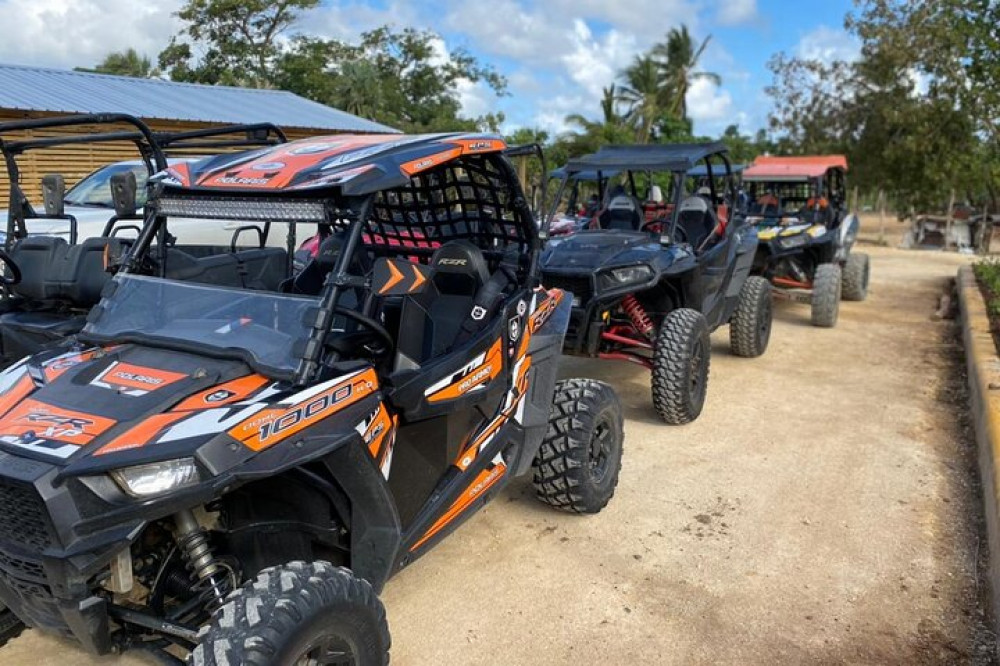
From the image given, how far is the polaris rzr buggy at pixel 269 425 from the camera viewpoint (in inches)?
87.0

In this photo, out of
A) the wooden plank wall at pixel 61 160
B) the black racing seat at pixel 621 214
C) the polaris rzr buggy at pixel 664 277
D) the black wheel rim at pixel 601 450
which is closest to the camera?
the black wheel rim at pixel 601 450

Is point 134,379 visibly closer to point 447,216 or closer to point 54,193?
point 447,216

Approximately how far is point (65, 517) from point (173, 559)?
2.21 ft

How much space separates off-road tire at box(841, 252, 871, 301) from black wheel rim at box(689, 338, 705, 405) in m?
6.51

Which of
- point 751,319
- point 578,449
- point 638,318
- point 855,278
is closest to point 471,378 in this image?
point 578,449

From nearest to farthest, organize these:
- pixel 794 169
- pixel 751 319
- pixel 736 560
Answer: pixel 736 560
pixel 751 319
pixel 794 169

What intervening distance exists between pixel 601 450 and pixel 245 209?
7.59 ft

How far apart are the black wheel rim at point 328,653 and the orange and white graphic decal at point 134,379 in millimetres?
920

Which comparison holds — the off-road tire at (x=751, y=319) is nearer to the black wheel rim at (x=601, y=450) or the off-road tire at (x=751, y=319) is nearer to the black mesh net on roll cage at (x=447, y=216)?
the black wheel rim at (x=601, y=450)

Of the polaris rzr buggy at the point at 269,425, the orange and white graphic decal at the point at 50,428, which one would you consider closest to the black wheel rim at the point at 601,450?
the polaris rzr buggy at the point at 269,425

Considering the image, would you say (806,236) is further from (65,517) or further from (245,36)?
(245,36)

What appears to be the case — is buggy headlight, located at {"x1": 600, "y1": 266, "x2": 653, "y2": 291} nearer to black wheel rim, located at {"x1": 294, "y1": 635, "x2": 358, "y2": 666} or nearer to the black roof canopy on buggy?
the black roof canopy on buggy

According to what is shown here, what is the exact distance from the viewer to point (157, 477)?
2229 millimetres

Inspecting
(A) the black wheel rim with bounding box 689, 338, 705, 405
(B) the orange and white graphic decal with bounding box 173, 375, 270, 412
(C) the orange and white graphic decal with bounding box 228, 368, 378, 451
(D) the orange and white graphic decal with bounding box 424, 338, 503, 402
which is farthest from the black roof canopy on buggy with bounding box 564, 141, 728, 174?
(B) the orange and white graphic decal with bounding box 173, 375, 270, 412
